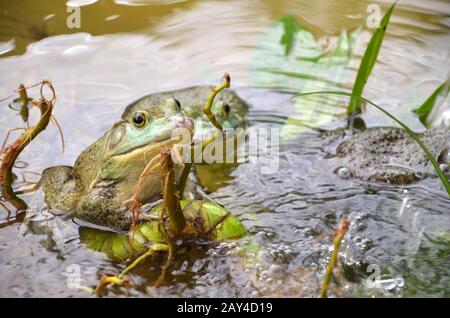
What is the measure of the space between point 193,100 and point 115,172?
110cm

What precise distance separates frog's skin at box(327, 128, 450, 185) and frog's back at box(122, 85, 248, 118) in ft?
2.54

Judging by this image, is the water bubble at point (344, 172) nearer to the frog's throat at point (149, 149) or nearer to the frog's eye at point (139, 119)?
the frog's throat at point (149, 149)

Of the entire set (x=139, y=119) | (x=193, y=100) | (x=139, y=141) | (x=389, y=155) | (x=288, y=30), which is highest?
(x=288, y=30)

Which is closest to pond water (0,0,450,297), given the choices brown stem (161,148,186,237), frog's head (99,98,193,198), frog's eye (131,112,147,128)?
brown stem (161,148,186,237)

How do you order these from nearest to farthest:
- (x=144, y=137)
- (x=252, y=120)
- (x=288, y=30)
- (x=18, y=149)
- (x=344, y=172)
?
(x=18, y=149) < (x=144, y=137) < (x=344, y=172) < (x=252, y=120) < (x=288, y=30)

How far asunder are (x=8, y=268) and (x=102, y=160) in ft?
2.36

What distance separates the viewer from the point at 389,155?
147 inches

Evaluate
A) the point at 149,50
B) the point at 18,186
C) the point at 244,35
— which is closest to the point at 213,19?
the point at 244,35

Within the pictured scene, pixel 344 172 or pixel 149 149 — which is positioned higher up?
pixel 149 149

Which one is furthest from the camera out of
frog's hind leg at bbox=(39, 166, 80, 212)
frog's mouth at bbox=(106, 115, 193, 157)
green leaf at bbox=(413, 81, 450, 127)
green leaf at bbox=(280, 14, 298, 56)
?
green leaf at bbox=(280, 14, 298, 56)

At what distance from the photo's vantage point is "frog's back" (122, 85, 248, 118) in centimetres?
416

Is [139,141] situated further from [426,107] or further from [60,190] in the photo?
[426,107]

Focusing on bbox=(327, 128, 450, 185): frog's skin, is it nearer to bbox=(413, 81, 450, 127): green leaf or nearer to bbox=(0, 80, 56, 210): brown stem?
bbox=(413, 81, 450, 127): green leaf

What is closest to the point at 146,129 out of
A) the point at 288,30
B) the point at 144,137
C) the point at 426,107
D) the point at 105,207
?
the point at 144,137
